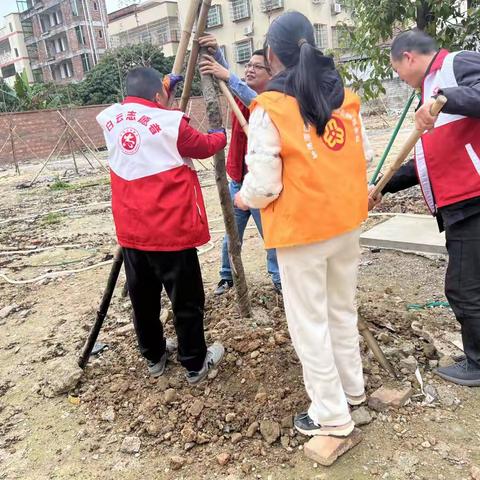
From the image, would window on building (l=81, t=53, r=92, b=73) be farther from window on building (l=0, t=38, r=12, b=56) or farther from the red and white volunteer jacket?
the red and white volunteer jacket

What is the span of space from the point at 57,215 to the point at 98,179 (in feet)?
14.7

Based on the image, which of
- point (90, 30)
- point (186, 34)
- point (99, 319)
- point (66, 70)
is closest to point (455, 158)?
point (186, 34)

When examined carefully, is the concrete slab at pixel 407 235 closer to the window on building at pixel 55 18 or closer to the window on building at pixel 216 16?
the window on building at pixel 216 16

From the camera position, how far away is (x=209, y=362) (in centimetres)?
285

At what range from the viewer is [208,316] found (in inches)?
140

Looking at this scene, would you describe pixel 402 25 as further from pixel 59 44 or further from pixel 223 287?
pixel 59 44

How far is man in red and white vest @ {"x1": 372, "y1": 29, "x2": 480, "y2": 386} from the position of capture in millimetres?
2180

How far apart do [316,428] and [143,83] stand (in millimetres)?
1897

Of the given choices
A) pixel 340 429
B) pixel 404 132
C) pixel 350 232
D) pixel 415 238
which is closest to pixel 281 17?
pixel 350 232

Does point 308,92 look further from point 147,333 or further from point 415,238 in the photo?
point 415,238

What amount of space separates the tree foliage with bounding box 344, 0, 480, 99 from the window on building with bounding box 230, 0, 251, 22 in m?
28.8

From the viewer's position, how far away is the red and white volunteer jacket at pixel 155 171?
94.7 inches

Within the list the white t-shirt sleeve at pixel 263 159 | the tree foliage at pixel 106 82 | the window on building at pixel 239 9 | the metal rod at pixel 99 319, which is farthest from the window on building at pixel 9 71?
the white t-shirt sleeve at pixel 263 159

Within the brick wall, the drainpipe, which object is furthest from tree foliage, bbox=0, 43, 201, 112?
the drainpipe
